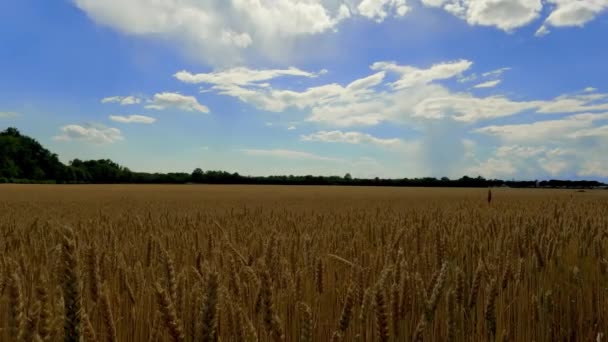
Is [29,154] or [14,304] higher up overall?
[29,154]

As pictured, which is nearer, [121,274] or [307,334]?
[307,334]

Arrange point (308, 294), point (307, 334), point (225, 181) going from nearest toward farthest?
1. point (307, 334)
2. point (308, 294)
3. point (225, 181)

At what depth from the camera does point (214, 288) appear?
0.89 meters

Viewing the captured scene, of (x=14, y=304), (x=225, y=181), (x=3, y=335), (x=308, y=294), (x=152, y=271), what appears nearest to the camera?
(x=14, y=304)

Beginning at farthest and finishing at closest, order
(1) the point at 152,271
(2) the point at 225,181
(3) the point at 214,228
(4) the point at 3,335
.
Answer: (2) the point at 225,181 < (3) the point at 214,228 < (1) the point at 152,271 < (4) the point at 3,335

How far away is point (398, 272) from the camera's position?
1863 millimetres

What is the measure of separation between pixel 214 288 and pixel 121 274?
145 cm

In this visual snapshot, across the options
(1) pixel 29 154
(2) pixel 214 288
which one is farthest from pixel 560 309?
(1) pixel 29 154

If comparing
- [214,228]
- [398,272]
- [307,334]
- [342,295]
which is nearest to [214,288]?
[307,334]

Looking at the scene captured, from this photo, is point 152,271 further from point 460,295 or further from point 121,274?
point 460,295

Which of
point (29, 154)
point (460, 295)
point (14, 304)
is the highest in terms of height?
point (29, 154)

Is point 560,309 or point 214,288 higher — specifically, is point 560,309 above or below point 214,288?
below

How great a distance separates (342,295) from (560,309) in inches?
39.7

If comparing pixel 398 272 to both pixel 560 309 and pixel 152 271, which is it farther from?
pixel 152 271
